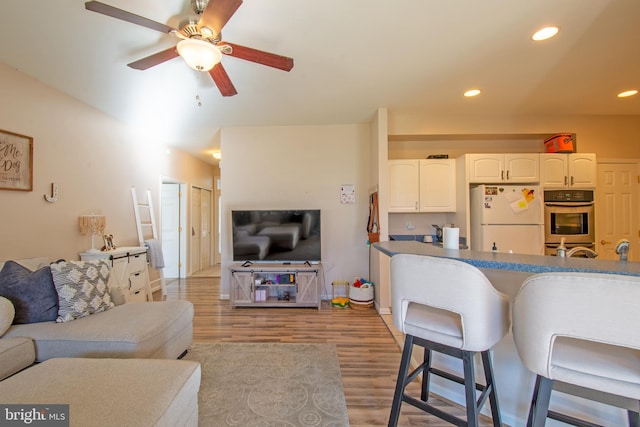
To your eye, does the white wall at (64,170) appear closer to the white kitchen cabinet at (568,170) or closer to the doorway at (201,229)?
the doorway at (201,229)

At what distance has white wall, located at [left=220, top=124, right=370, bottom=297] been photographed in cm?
397

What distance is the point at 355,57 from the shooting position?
2285 millimetres

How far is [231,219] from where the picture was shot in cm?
395

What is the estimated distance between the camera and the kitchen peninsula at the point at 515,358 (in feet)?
3.72

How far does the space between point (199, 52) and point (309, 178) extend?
8.01 feet

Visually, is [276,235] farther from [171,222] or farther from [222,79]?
[171,222]

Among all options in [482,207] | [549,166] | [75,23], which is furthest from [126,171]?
[549,166]

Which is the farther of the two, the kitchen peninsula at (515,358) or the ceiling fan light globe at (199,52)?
the ceiling fan light globe at (199,52)

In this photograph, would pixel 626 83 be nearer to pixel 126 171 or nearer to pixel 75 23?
pixel 75 23

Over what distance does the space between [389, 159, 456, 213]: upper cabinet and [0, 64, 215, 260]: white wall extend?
3722 mm

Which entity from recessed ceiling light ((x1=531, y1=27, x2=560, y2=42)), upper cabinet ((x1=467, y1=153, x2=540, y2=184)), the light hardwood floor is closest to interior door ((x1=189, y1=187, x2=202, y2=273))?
the light hardwood floor

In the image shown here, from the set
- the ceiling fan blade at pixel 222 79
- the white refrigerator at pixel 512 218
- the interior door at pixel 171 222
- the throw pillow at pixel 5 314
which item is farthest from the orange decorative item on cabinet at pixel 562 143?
the interior door at pixel 171 222

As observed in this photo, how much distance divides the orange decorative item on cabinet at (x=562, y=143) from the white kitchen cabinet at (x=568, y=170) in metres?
0.08

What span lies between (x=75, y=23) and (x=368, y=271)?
3.88m
